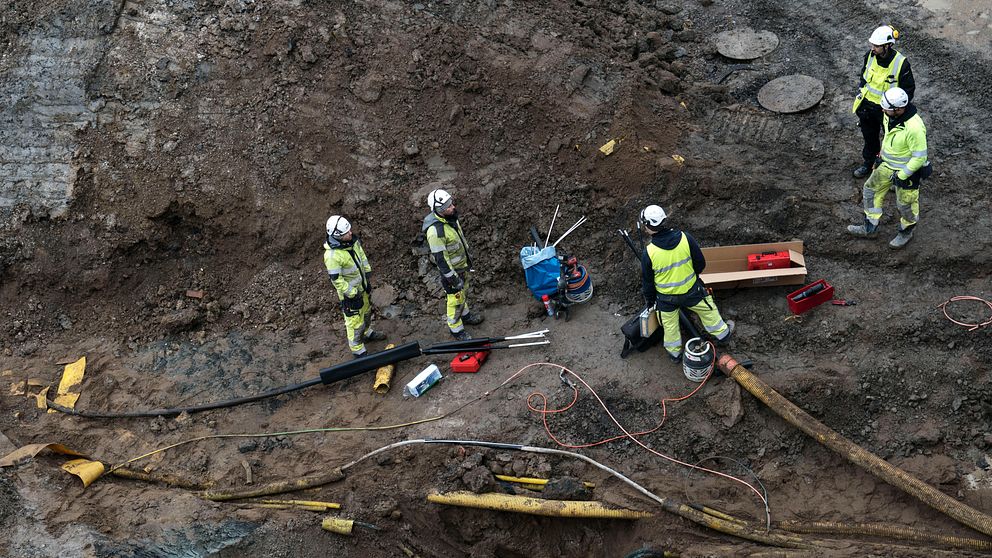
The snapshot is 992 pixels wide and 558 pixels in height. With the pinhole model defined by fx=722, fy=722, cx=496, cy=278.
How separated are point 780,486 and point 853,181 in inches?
201

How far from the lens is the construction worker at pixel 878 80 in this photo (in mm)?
9438

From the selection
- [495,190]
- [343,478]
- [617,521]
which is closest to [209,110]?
[495,190]

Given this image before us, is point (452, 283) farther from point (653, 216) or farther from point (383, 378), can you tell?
point (653, 216)

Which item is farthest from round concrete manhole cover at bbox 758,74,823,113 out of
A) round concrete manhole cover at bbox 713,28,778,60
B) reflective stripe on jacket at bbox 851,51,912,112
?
reflective stripe on jacket at bbox 851,51,912,112

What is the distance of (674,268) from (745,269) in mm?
2052

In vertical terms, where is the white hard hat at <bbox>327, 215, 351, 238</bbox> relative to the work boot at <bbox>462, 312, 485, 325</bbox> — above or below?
above

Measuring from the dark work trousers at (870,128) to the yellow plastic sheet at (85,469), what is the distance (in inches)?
415

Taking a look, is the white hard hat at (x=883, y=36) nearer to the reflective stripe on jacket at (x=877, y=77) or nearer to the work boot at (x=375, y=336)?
the reflective stripe on jacket at (x=877, y=77)

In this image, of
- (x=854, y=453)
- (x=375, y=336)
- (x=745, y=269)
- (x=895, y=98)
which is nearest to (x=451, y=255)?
(x=375, y=336)

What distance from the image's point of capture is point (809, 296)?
8.83 m

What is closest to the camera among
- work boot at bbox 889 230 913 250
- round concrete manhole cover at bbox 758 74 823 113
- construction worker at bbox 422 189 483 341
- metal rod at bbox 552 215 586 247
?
construction worker at bbox 422 189 483 341

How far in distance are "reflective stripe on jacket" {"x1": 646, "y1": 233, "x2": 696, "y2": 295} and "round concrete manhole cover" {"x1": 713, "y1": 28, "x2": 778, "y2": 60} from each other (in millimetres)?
7156

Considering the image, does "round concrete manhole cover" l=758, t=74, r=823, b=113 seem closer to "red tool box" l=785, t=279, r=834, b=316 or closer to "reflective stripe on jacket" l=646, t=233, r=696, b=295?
"red tool box" l=785, t=279, r=834, b=316

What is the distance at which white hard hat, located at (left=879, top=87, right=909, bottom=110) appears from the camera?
849cm
